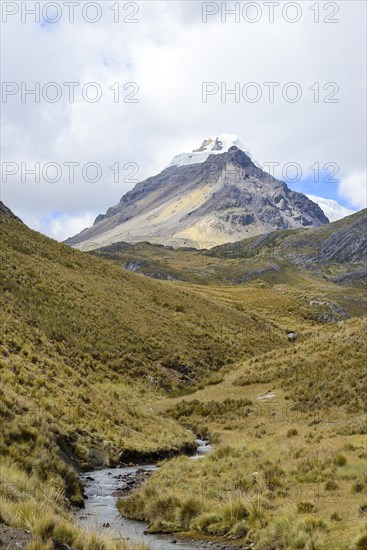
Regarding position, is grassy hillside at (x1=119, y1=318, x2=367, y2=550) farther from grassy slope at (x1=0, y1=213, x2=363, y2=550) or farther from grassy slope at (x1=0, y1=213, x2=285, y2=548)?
grassy slope at (x1=0, y1=213, x2=285, y2=548)

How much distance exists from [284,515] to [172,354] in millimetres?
36225

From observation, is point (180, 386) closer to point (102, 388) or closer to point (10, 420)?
point (102, 388)

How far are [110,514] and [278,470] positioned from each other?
5611 millimetres

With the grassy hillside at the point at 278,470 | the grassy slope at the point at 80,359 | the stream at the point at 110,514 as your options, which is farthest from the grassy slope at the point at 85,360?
the grassy hillside at the point at 278,470

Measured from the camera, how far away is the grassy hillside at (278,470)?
41.5ft

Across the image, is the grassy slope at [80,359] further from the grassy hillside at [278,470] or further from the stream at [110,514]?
the grassy hillside at [278,470]

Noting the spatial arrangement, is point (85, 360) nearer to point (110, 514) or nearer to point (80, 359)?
point (80, 359)

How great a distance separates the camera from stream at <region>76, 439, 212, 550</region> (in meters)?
12.7

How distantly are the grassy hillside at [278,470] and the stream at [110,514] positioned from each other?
1.82ft

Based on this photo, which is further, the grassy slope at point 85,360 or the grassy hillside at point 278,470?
the grassy slope at point 85,360

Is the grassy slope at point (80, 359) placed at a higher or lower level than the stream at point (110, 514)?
higher

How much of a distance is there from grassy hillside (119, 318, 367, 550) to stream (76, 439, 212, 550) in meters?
0.55

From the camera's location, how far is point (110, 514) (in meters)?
15.8

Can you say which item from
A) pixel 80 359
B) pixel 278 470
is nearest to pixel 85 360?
pixel 80 359
